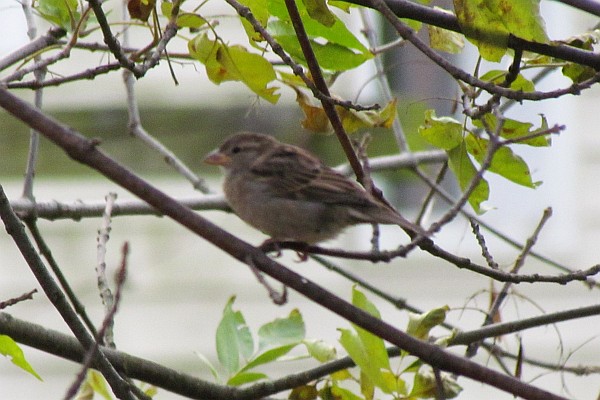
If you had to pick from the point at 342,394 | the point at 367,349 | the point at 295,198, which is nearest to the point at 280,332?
the point at 342,394

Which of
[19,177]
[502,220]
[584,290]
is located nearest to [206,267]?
[19,177]

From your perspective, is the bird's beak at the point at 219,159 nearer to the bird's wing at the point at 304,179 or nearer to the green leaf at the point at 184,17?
the bird's wing at the point at 304,179

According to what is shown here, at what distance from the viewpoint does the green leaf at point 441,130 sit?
221cm

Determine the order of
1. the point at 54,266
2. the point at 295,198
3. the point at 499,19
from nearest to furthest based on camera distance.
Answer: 1. the point at 499,19
2. the point at 54,266
3. the point at 295,198

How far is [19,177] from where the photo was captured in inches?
284

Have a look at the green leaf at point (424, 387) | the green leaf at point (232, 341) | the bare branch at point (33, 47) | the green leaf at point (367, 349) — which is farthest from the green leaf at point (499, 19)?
the bare branch at point (33, 47)

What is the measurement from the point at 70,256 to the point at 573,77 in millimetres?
5561

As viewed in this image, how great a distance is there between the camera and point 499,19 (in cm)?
196

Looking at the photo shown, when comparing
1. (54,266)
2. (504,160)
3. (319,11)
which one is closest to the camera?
(319,11)

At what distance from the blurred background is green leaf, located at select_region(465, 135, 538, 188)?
445cm

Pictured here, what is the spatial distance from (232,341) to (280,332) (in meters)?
0.14

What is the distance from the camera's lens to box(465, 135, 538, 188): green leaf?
2281mm

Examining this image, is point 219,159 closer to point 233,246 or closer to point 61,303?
point 61,303

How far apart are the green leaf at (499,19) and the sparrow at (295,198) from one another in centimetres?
87
